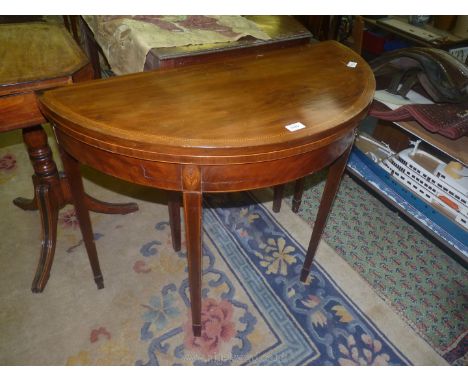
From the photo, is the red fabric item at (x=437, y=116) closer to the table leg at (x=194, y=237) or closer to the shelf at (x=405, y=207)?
the shelf at (x=405, y=207)

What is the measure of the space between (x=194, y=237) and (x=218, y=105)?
34 centimetres

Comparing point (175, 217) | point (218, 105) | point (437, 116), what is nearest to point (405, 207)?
point (437, 116)

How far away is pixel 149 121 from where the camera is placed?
2.73 feet

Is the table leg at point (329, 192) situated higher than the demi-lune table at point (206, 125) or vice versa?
the demi-lune table at point (206, 125)

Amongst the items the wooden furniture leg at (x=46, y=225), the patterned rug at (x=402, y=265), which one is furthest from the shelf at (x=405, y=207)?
the wooden furniture leg at (x=46, y=225)

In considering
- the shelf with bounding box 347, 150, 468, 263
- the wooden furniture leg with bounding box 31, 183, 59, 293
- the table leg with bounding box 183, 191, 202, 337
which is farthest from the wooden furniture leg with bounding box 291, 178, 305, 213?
the wooden furniture leg with bounding box 31, 183, 59, 293

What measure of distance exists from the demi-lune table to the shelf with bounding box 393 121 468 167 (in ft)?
1.88

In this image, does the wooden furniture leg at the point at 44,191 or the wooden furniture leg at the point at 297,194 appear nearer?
the wooden furniture leg at the point at 44,191

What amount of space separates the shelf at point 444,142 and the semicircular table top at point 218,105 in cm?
54

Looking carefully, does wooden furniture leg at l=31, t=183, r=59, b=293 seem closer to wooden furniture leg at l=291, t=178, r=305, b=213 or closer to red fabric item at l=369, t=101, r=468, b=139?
wooden furniture leg at l=291, t=178, r=305, b=213

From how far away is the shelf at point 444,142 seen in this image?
1394 millimetres

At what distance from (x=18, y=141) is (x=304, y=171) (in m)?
2.04

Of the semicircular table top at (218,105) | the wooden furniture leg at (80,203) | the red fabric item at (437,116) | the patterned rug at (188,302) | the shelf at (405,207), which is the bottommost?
the patterned rug at (188,302)

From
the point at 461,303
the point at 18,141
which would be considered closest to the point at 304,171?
the point at 461,303
